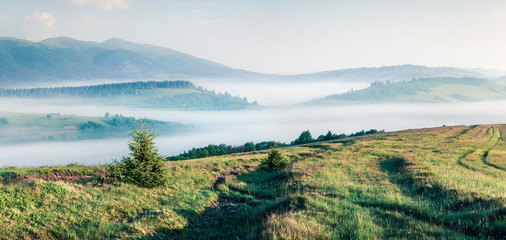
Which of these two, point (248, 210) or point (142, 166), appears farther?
point (142, 166)

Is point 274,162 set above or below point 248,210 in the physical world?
below

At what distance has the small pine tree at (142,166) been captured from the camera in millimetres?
19250

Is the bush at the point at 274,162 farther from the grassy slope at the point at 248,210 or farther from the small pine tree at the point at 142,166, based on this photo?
the small pine tree at the point at 142,166

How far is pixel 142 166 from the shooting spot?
19625mm

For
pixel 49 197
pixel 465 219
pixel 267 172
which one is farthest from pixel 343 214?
pixel 267 172

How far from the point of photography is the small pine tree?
63.2 feet

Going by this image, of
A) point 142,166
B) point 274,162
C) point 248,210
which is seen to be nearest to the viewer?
point 248,210

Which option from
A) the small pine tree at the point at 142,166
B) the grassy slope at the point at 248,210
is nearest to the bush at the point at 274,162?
the grassy slope at the point at 248,210

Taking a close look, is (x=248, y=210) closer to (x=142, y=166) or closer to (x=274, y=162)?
(x=142, y=166)

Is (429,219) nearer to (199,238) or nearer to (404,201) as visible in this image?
(404,201)

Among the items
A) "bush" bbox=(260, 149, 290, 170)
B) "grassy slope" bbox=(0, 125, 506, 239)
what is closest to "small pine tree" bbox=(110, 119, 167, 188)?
"grassy slope" bbox=(0, 125, 506, 239)

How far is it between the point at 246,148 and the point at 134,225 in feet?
393

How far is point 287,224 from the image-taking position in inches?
380

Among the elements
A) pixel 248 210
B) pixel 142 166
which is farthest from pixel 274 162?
pixel 248 210
